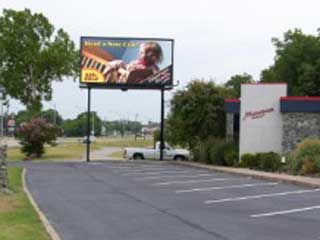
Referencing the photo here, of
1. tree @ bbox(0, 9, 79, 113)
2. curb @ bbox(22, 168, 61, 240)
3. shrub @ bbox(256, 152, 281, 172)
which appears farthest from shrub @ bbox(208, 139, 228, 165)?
tree @ bbox(0, 9, 79, 113)

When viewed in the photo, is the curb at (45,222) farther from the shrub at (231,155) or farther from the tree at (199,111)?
the tree at (199,111)

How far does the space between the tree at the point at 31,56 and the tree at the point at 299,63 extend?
2009cm

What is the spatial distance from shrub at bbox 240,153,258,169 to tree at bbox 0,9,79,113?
38874 mm

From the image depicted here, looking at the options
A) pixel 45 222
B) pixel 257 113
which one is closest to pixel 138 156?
pixel 257 113

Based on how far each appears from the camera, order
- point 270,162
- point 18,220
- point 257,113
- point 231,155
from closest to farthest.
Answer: point 18,220 → point 270,162 → point 257,113 → point 231,155

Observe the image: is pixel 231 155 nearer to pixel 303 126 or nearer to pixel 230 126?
pixel 303 126

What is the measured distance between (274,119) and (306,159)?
614cm

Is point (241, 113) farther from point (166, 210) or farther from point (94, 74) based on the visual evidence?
point (166, 210)

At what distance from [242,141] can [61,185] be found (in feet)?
47.1

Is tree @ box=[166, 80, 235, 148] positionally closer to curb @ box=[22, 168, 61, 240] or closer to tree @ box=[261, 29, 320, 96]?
tree @ box=[261, 29, 320, 96]

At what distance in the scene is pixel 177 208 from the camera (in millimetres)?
18781

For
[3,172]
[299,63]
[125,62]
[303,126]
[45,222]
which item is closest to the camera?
[45,222]

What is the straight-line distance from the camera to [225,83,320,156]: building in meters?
37.6

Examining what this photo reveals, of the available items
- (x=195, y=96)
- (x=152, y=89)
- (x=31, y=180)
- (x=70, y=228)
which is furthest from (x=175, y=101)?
(x=70, y=228)
